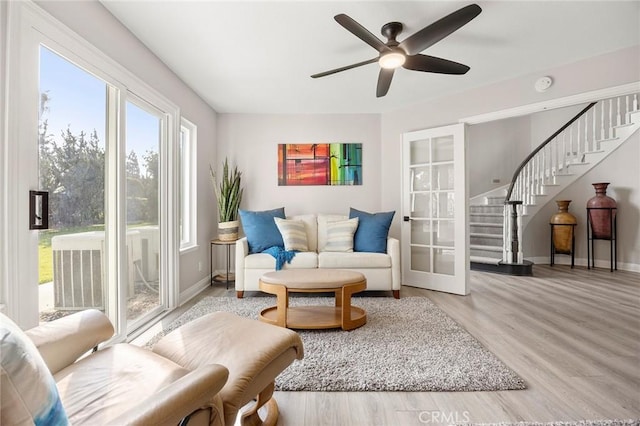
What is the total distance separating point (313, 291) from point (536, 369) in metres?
1.56

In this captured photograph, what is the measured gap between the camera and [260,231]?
3.62m

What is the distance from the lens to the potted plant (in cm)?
377

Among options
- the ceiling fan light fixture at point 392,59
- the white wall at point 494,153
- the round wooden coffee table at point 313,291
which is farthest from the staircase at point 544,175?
the ceiling fan light fixture at point 392,59

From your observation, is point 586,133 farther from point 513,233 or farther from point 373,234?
point 373,234

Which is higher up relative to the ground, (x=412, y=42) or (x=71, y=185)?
(x=412, y=42)

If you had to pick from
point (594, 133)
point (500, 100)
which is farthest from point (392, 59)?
point (594, 133)

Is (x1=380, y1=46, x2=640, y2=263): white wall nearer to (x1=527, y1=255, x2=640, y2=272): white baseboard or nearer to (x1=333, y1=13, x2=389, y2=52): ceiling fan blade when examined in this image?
(x1=527, y1=255, x2=640, y2=272): white baseboard

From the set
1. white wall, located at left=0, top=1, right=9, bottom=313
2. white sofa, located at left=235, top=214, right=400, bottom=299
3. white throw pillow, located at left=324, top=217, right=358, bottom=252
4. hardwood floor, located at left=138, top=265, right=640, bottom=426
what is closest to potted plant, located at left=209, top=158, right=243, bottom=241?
white sofa, located at left=235, top=214, right=400, bottom=299

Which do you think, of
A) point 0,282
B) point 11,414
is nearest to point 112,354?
point 0,282

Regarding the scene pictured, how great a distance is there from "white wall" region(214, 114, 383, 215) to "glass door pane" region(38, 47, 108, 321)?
7.24 feet

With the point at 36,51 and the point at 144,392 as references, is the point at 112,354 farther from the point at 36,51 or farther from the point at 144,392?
the point at 36,51

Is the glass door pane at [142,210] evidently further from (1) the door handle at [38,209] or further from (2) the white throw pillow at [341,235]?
(2) the white throw pillow at [341,235]

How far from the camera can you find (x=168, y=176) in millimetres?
2904

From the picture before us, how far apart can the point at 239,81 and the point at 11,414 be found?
3.26 m
